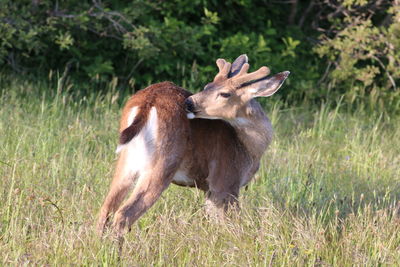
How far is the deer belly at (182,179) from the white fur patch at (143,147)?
0.27m

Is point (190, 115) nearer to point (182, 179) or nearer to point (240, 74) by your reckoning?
point (182, 179)

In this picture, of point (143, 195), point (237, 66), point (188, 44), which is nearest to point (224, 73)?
point (237, 66)

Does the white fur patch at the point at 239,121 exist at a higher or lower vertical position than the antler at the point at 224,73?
lower

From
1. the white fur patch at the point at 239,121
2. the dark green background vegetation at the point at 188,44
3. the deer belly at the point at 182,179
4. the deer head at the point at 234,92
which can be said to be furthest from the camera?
the dark green background vegetation at the point at 188,44

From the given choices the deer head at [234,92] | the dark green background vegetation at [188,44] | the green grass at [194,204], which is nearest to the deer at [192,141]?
the deer head at [234,92]

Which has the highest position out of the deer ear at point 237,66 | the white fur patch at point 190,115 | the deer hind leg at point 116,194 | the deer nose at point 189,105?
the deer ear at point 237,66

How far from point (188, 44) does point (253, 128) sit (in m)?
3.41

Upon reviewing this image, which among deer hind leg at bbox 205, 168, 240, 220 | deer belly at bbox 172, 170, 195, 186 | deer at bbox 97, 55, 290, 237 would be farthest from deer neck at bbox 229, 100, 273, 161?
deer belly at bbox 172, 170, 195, 186

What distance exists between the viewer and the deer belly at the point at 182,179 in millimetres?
4271

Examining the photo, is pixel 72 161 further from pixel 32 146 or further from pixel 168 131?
pixel 168 131

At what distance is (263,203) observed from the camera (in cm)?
479

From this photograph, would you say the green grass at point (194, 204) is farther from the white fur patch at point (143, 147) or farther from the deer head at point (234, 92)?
the deer head at point (234, 92)

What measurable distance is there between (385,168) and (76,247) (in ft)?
11.1

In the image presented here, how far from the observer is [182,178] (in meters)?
4.34
